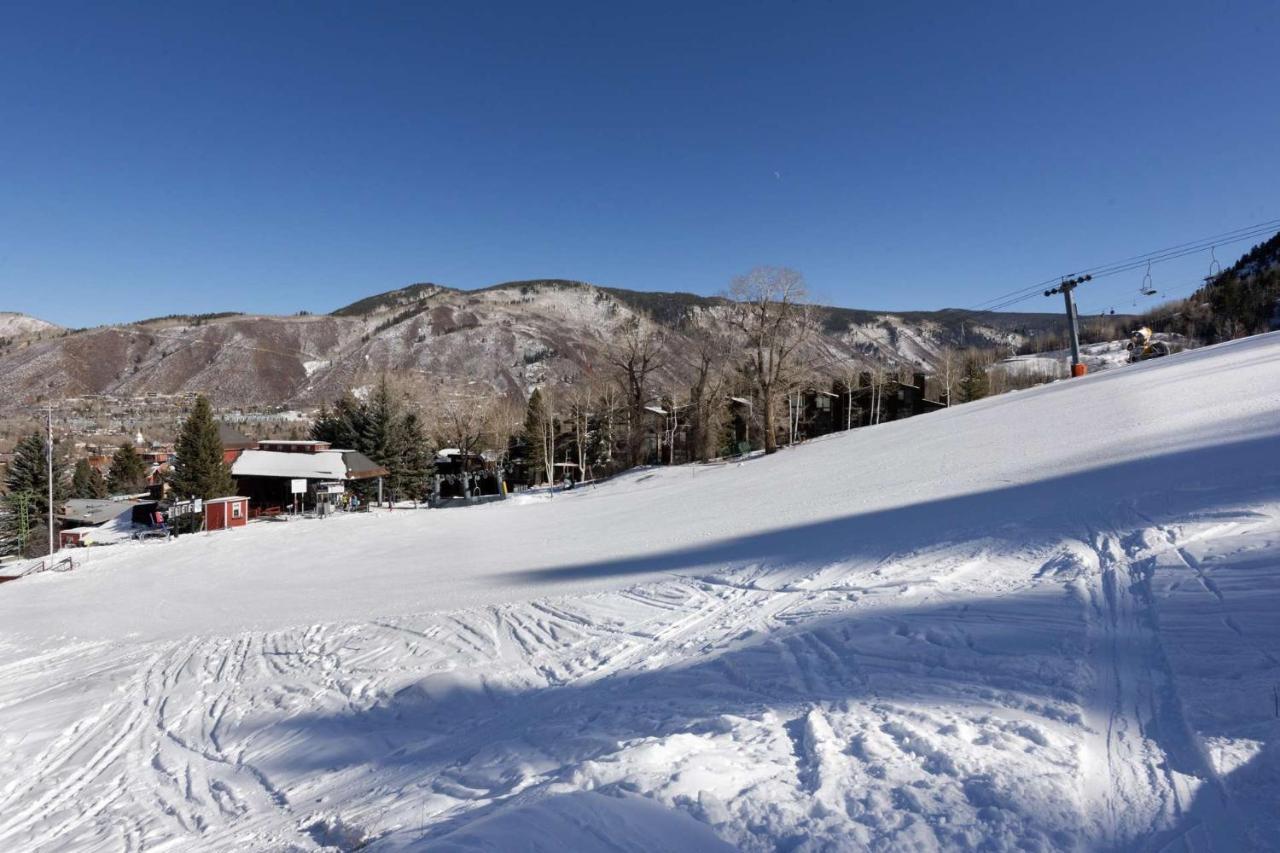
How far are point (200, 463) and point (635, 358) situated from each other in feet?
107

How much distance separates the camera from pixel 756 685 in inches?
208

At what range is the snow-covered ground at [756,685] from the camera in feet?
10.8

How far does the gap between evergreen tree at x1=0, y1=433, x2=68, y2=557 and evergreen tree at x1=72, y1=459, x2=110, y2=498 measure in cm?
2082

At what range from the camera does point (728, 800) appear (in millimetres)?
3432

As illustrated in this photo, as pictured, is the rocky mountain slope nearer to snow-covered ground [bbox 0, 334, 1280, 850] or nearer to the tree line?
the tree line

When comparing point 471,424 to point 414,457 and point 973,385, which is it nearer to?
point 414,457

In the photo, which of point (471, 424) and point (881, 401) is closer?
point (471, 424)

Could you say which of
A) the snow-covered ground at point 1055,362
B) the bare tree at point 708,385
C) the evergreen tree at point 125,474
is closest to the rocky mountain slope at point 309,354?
the snow-covered ground at point 1055,362

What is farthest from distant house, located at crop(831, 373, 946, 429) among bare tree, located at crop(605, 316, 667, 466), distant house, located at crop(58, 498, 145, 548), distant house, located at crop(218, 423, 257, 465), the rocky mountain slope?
the rocky mountain slope

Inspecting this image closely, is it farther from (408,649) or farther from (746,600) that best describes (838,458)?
(408,649)

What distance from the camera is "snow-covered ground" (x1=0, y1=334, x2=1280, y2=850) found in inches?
130

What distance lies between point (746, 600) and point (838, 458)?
13937 mm

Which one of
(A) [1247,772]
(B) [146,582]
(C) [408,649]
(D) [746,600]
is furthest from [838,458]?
(B) [146,582]

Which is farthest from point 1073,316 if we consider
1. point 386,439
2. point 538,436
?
→ point 386,439
